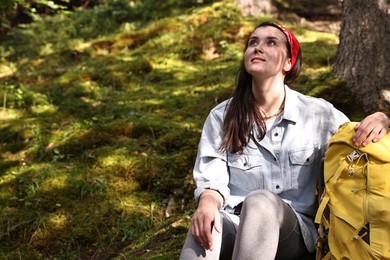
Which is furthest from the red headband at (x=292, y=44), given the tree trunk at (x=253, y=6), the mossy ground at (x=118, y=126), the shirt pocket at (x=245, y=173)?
the tree trunk at (x=253, y=6)

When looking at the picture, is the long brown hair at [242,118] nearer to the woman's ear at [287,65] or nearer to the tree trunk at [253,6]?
the woman's ear at [287,65]

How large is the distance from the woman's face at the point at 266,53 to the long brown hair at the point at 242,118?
0.20 feet

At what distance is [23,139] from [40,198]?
4.90 ft

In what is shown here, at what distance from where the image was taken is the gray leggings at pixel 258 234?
2607 mm

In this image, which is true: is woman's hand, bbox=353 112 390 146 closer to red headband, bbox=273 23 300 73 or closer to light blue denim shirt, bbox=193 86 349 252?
light blue denim shirt, bbox=193 86 349 252

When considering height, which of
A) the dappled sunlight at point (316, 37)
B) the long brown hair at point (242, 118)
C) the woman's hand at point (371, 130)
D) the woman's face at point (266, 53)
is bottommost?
the dappled sunlight at point (316, 37)

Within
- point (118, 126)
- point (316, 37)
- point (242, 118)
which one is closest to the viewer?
point (242, 118)

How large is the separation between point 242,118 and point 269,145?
262 millimetres

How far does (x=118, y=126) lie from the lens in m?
6.07

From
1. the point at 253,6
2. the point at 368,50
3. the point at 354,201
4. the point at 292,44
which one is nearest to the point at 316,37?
the point at 253,6

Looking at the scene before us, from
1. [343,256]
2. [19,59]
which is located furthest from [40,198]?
[19,59]

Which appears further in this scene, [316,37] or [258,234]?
[316,37]

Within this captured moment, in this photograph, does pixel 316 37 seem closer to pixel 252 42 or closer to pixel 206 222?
pixel 252 42

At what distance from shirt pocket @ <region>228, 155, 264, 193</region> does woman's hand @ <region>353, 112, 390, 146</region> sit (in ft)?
2.20
